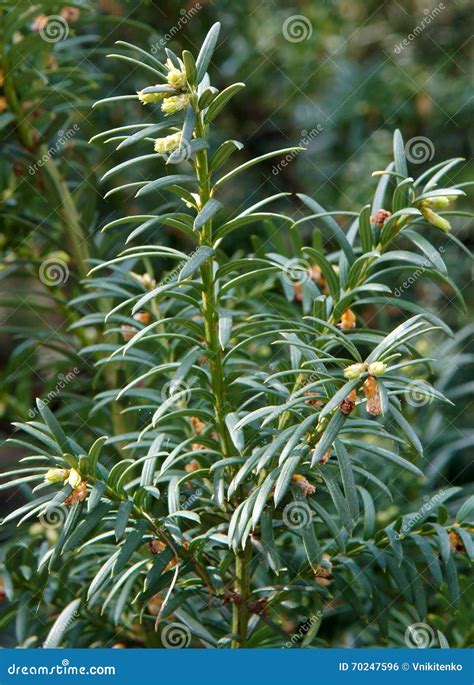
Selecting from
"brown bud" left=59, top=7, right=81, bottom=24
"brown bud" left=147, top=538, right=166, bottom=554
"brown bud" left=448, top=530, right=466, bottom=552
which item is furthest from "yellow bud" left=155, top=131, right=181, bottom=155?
"brown bud" left=59, top=7, right=81, bottom=24

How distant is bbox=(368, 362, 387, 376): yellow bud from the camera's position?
57 centimetres

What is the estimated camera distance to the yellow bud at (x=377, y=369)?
0.57 meters

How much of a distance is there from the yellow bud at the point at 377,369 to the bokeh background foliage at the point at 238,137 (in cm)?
24

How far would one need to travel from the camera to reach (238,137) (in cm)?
164

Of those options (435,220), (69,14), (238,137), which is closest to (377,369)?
(435,220)

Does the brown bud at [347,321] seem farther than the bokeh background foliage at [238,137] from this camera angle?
No

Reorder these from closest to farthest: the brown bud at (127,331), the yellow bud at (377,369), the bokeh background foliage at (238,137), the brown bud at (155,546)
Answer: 1. the yellow bud at (377,369)
2. the brown bud at (155,546)
3. the brown bud at (127,331)
4. the bokeh background foliage at (238,137)

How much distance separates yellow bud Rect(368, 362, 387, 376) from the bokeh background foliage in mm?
244

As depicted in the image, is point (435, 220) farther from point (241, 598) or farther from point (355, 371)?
point (241, 598)

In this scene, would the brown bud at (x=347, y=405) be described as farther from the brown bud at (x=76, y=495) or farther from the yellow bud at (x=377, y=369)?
the brown bud at (x=76, y=495)

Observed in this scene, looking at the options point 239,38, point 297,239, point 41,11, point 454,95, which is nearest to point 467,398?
point 454,95

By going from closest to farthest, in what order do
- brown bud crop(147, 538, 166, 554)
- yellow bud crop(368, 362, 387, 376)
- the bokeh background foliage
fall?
yellow bud crop(368, 362, 387, 376)
brown bud crop(147, 538, 166, 554)
the bokeh background foliage

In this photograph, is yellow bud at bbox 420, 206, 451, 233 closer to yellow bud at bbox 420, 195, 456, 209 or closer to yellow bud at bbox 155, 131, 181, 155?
yellow bud at bbox 420, 195, 456, 209

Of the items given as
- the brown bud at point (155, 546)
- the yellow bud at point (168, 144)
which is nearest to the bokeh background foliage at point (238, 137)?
the brown bud at point (155, 546)
